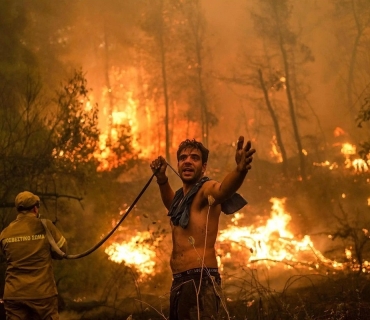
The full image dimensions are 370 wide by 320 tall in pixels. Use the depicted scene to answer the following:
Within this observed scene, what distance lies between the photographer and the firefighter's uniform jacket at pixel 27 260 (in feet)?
13.4

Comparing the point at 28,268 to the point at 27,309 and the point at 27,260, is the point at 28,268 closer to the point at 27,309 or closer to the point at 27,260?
Answer: the point at 27,260

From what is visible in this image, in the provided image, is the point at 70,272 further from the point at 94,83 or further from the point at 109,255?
the point at 94,83

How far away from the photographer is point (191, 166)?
3176 millimetres

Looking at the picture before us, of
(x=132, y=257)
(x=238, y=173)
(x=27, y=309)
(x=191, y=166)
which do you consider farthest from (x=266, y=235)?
(x=238, y=173)

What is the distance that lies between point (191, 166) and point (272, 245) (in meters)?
9.52

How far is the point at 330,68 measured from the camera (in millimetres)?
17172

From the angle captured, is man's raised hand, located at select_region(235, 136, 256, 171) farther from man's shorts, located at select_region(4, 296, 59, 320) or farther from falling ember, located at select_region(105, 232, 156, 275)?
falling ember, located at select_region(105, 232, 156, 275)

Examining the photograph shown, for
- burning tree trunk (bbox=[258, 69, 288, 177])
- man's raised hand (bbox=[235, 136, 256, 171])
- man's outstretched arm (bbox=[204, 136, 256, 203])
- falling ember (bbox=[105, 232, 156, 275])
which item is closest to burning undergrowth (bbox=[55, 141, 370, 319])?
falling ember (bbox=[105, 232, 156, 275])

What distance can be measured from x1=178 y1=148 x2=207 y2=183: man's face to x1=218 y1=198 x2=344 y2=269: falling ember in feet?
25.7

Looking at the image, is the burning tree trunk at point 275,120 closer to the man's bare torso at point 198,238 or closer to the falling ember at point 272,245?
the falling ember at point 272,245

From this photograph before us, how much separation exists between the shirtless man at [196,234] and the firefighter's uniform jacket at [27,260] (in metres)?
1.73

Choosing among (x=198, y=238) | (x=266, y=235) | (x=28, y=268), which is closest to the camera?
(x=198, y=238)

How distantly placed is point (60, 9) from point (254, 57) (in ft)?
26.6

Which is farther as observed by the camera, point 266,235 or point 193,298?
point 266,235
